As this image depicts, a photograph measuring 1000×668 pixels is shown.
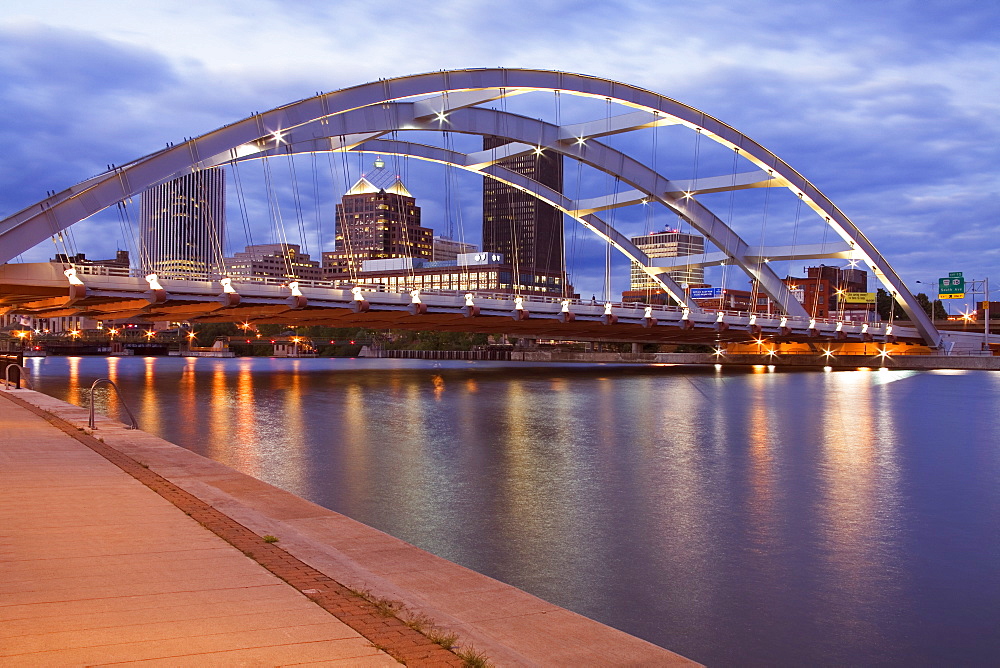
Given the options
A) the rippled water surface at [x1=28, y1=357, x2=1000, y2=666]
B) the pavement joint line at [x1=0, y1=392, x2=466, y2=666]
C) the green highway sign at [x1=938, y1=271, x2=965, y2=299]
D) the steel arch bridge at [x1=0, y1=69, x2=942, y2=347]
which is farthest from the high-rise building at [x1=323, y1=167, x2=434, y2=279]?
the pavement joint line at [x1=0, y1=392, x2=466, y2=666]

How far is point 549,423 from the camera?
30.7 metres

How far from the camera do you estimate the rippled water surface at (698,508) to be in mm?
8719

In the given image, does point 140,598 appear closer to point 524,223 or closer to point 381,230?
point 381,230

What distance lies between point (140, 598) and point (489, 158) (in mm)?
65423

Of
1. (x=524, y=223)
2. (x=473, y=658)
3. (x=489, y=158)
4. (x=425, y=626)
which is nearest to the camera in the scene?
(x=473, y=658)

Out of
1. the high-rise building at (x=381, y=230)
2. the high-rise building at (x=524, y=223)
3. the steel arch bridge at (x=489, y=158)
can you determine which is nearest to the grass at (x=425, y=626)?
the steel arch bridge at (x=489, y=158)

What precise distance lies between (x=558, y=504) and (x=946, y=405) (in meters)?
35.7

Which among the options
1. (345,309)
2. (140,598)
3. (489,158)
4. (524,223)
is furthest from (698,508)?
(524,223)

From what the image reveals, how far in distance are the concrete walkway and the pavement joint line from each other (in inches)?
4.6

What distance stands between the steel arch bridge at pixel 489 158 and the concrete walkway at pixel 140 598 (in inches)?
1411

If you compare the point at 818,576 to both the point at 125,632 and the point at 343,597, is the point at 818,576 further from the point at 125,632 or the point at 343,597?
the point at 125,632

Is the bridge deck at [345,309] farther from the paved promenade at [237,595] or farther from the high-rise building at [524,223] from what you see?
the high-rise building at [524,223]

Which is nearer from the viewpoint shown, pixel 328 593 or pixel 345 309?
pixel 328 593

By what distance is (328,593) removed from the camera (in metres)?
6.86
